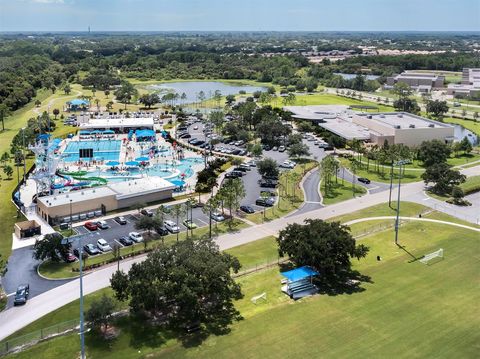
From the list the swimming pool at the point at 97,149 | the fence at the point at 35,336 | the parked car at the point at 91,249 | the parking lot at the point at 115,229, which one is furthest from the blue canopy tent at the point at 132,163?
the fence at the point at 35,336

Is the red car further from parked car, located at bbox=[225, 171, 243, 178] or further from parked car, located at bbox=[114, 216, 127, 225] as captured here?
parked car, located at bbox=[225, 171, 243, 178]

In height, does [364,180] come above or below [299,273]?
above

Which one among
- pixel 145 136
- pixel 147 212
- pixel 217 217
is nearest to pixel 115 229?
pixel 147 212

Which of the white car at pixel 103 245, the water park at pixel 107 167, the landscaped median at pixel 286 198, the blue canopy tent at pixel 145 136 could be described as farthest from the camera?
the blue canopy tent at pixel 145 136

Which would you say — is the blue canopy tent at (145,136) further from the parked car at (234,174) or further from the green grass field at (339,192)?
the green grass field at (339,192)

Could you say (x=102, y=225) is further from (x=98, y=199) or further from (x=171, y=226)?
(x=171, y=226)

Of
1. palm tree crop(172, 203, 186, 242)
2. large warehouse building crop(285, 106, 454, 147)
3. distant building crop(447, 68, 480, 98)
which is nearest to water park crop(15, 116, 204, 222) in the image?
palm tree crop(172, 203, 186, 242)
